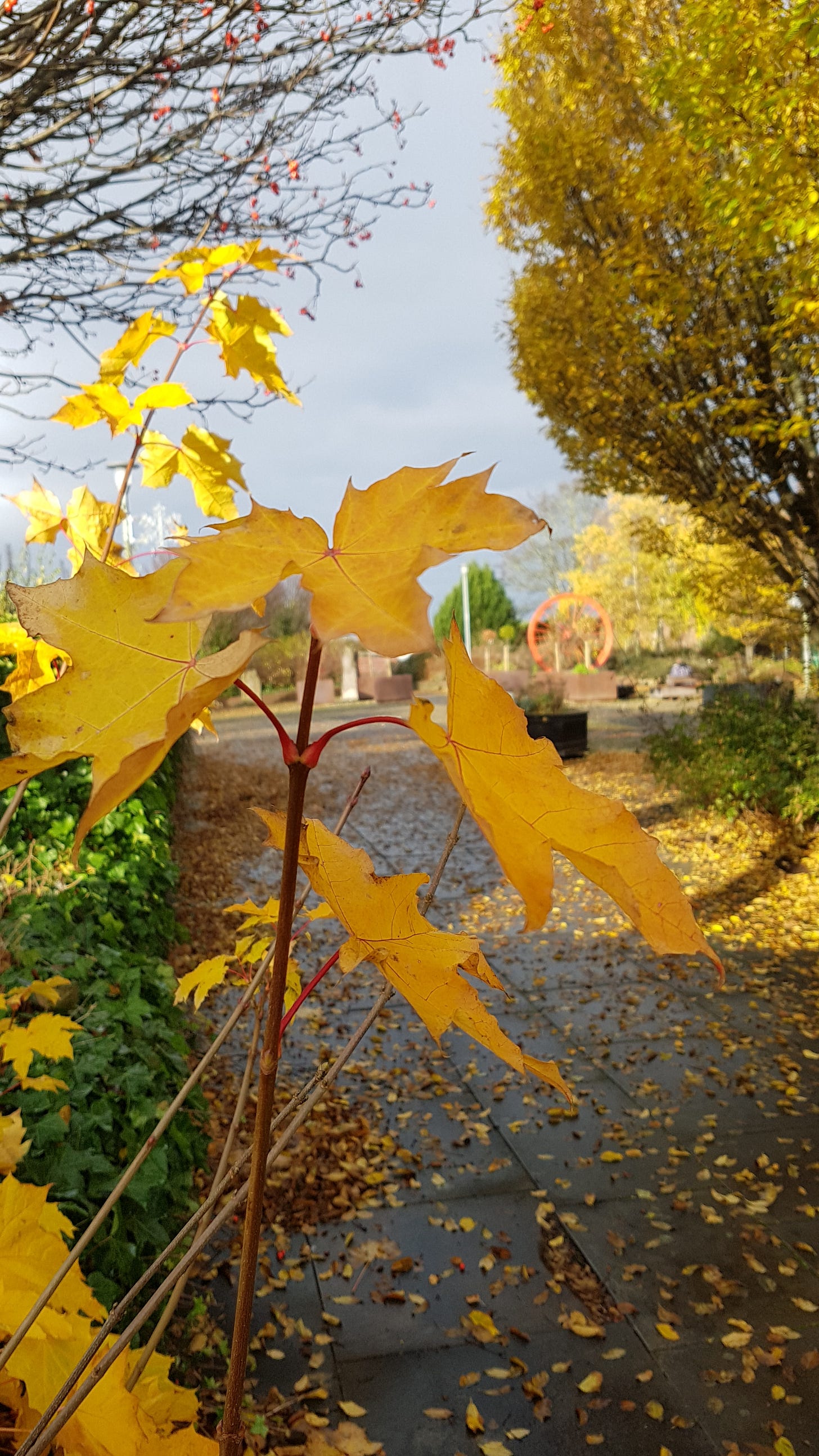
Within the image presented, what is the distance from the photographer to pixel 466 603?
1019 inches

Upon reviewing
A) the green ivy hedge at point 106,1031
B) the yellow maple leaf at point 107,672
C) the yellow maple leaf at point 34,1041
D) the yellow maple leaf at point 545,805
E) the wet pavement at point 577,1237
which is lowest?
the wet pavement at point 577,1237

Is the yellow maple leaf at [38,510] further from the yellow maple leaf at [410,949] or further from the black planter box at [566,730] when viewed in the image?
the black planter box at [566,730]

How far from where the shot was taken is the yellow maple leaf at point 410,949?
0.48 meters

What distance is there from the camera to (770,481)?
23.3 feet

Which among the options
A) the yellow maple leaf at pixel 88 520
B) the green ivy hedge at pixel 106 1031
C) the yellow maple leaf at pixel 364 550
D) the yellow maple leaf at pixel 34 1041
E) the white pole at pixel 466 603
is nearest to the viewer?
the yellow maple leaf at pixel 364 550

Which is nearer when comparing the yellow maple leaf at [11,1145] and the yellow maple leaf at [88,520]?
the yellow maple leaf at [88,520]

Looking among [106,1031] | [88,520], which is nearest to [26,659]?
[88,520]

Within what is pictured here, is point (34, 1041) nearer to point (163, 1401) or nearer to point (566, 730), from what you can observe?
point (163, 1401)

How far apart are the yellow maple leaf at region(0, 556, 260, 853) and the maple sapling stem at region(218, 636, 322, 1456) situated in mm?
56

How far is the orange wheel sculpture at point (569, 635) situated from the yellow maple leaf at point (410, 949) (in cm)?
2124

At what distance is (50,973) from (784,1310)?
7.31 ft

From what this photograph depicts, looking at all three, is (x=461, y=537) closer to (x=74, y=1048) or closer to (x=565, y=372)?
(x=74, y=1048)

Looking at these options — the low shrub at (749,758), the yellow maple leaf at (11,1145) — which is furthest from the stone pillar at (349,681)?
the yellow maple leaf at (11,1145)

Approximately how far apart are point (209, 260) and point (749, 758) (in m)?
6.47
